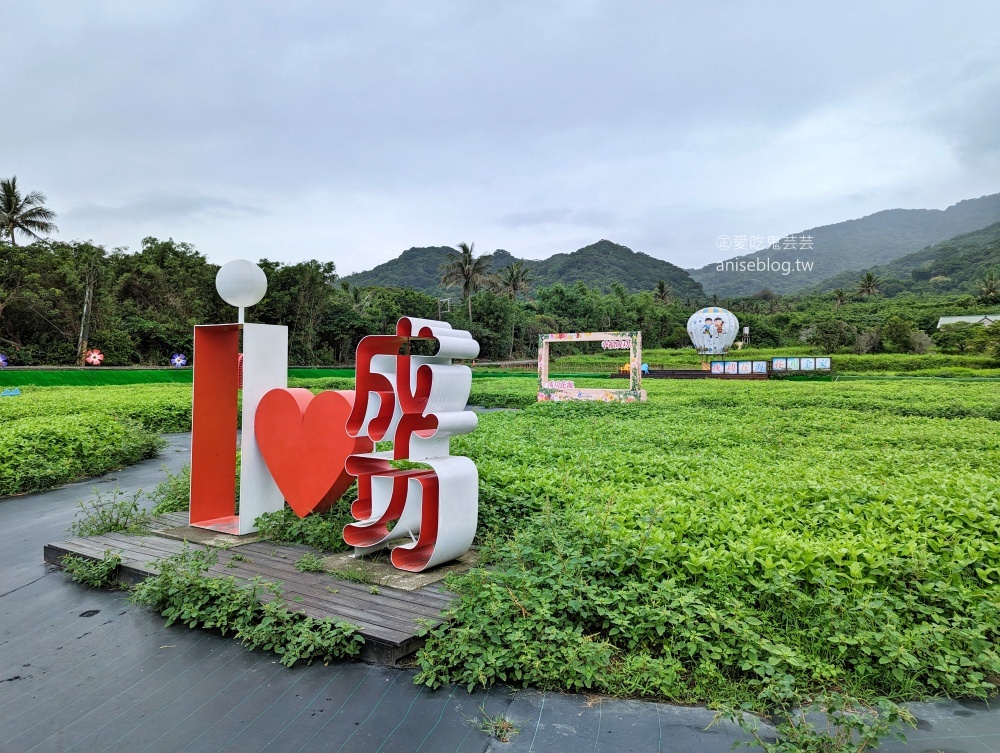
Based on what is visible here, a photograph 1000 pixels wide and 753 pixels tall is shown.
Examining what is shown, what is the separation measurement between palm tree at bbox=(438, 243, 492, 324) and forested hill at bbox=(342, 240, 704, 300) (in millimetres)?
28039

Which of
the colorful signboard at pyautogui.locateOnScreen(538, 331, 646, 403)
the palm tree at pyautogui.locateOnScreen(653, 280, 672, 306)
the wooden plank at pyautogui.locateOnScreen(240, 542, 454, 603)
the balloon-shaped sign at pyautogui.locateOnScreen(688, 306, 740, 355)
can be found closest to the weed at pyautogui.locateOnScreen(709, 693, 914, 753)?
the wooden plank at pyautogui.locateOnScreen(240, 542, 454, 603)

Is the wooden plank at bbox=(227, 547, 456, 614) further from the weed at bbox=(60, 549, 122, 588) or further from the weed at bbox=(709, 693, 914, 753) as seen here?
the weed at bbox=(709, 693, 914, 753)

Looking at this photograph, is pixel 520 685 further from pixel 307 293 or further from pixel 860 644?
pixel 307 293

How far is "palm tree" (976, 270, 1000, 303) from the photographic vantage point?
45.5 m

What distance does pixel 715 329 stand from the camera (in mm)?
38750

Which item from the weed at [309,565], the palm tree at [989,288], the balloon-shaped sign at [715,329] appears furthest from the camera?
the palm tree at [989,288]

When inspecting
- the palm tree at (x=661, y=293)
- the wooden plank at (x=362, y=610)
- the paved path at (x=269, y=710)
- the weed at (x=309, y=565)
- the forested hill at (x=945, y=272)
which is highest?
the forested hill at (x=945, y=272)

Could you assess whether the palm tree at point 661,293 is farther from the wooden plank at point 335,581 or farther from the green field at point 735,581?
the wooden plank at point 335,581

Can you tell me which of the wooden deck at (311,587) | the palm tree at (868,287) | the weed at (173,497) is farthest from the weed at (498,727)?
the palm tree at (868,287)

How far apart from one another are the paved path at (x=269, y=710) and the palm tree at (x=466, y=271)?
40.3 metres

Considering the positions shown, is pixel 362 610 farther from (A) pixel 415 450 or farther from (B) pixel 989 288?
(B) pixel 989 288

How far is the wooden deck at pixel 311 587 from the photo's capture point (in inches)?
122

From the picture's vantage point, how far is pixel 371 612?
3330 millimetres

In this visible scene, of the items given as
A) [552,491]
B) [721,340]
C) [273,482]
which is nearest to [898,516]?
[552,491]
